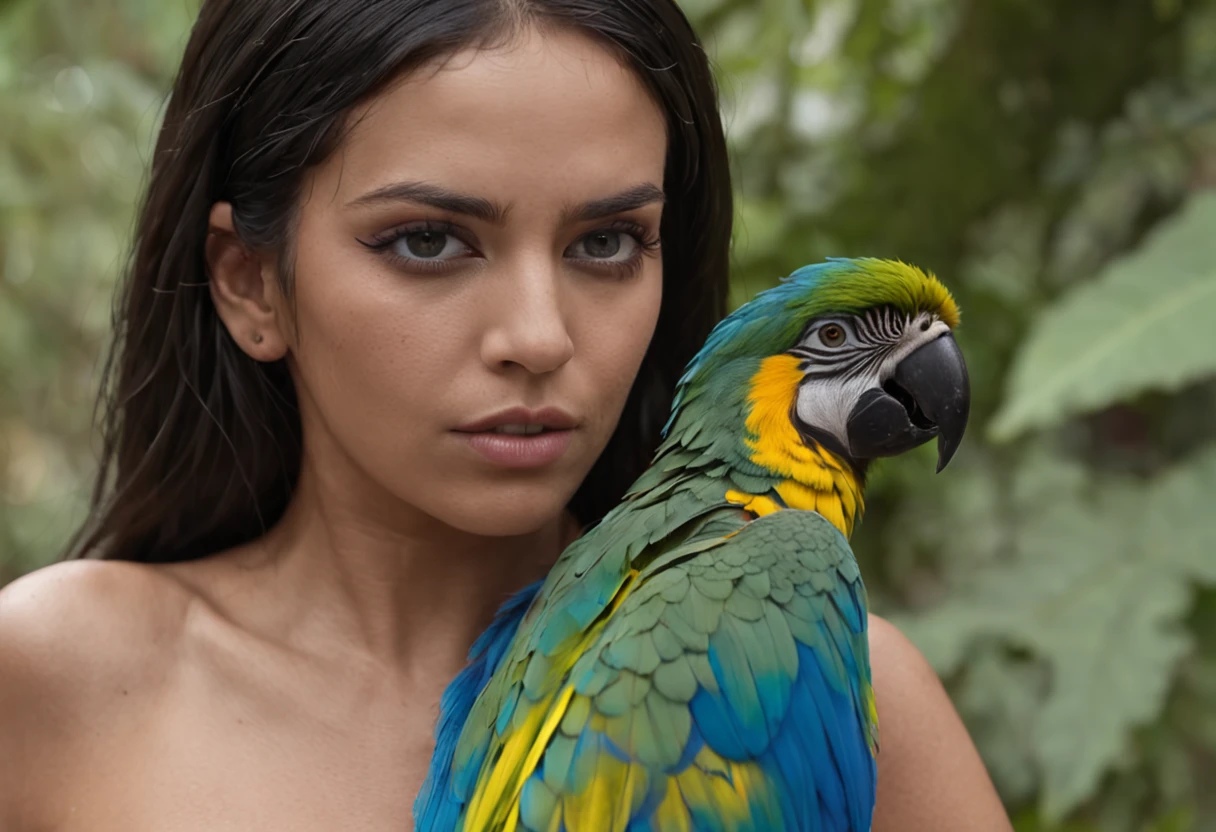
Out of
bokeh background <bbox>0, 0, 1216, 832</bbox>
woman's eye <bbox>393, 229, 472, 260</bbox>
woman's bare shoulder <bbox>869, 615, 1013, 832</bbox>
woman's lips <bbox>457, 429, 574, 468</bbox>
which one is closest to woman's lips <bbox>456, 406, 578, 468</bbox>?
woman's lips <bbox>457, 429, 574, 468</bbox>

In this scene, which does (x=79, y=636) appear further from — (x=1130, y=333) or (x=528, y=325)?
(x=1130, y=333)

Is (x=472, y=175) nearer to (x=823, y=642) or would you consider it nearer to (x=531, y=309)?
(x=531, y=309)

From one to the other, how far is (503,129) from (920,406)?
446mm

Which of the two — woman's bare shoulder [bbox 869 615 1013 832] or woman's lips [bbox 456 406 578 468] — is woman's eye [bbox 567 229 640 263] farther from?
woman's bare shoulder [bbox 869 615 1013 832]

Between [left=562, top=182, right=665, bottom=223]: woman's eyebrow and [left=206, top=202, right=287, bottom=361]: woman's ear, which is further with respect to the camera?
[left=206, top=202, right=287, bottom=361]: woman's ear

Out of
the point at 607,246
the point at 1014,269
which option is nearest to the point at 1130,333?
the point at 1014,269

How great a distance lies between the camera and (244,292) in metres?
1.29

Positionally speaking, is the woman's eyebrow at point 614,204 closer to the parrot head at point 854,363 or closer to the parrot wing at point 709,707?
the parrot head at point 854,363

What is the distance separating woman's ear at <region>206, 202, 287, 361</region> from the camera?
1.26 meters

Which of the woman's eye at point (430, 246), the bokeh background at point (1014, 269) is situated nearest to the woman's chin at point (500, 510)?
the woman's eye at point (430, 246)

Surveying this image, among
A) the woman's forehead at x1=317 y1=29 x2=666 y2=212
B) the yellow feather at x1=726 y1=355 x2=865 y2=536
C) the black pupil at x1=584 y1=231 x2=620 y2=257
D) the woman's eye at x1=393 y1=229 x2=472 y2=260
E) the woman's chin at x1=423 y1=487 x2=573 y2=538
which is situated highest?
the woman's forehead at x1=317 y1=29 x2=666 y2=212

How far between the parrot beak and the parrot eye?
0.05m

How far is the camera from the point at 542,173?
108cm

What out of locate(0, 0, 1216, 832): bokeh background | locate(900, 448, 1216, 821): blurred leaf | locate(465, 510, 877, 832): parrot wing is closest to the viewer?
locate(465, 510, 877, 832): parrot wing
